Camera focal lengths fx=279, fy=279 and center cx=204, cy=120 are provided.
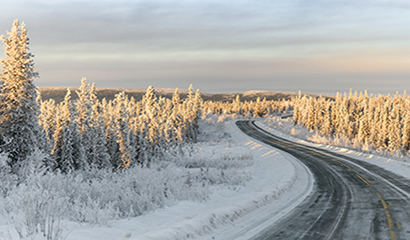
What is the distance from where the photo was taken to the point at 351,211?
410 inches

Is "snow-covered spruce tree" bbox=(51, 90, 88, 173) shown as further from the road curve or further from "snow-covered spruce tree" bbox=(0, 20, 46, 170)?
the road curve

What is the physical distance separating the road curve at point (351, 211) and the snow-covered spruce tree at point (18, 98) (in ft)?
54.7

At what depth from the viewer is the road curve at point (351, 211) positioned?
8.02 metres

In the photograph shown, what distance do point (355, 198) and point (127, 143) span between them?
78.4ft

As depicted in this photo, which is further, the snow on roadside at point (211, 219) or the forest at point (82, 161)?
the forest at point (82, 161)

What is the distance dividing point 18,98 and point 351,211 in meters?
19.7

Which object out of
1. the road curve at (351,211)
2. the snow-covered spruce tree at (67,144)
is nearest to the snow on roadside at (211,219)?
the road curve at (351,211)

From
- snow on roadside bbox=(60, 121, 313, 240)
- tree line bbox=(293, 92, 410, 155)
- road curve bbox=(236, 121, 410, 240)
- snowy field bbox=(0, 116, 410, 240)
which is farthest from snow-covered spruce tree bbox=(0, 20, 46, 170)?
tree line bbox=(293, 92, 410, 155)

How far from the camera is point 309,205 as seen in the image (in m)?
11.4

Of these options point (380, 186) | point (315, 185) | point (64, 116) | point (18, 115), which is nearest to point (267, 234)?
point (315, 185)

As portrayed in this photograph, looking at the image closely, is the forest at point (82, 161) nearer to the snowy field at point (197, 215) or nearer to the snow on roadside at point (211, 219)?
the snowy field at point (197, 215)

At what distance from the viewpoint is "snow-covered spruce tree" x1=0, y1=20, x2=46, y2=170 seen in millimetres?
17781

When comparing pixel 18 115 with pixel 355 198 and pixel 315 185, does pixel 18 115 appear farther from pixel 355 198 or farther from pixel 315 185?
pixel 355 198

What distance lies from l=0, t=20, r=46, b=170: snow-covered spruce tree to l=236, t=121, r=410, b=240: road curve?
16680 mm
